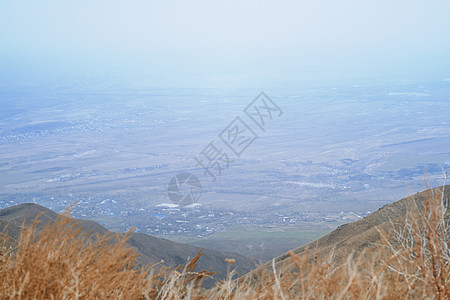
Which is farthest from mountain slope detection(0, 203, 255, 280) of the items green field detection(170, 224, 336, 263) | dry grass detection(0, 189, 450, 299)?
dry grass detection(0, 189, 450, 299)

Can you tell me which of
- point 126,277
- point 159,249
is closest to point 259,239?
point 159,249

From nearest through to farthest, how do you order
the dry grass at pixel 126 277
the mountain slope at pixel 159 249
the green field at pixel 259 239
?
1. the dry grass at pixel 126 277
2. the mountain slope at pixel 159 249
3. the green field at pixel 259 239

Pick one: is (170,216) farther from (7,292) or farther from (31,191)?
(7,292)

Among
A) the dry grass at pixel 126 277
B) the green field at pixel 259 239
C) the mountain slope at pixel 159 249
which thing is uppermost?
the dry grass at pixel 126 277

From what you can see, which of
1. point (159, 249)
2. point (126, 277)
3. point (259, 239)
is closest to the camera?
point (126, 277)

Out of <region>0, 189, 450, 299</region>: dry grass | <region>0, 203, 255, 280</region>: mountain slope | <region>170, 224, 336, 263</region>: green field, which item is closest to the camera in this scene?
<region>0, 189, 450, 299</region>: dry grass

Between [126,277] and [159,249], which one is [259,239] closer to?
[159,249]

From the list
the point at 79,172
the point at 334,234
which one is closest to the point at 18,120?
the point at 79,172

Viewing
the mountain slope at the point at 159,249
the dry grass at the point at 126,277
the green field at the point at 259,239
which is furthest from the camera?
the green field at the point at 259,239

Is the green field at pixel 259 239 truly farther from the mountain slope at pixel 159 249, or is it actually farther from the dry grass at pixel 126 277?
the dry grass at pixel 126 277

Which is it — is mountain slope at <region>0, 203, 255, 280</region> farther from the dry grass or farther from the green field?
the dry grass

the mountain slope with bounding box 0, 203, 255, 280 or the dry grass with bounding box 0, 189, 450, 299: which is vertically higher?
the dry grass with bounding box 0, 189, 450, 299

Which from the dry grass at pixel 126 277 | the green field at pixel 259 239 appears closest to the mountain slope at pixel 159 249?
the green field at pixel 259 239

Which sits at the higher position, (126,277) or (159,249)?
(126,277)
